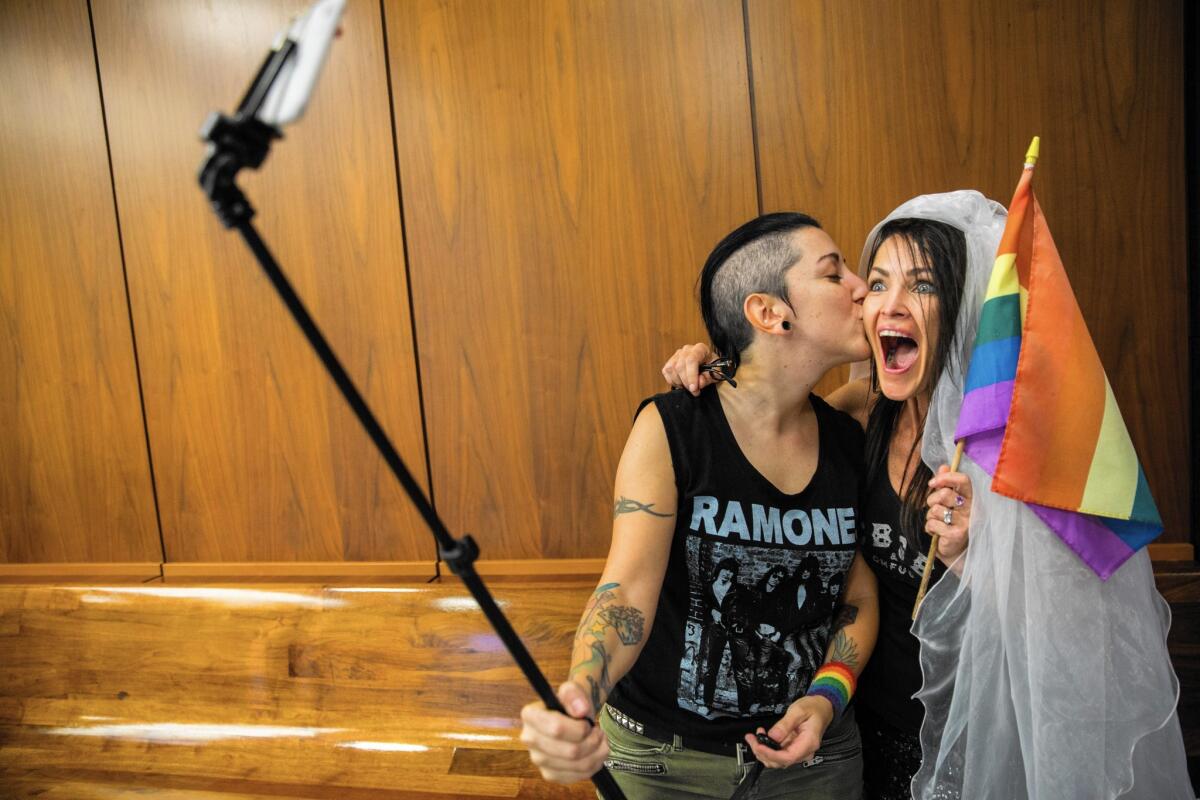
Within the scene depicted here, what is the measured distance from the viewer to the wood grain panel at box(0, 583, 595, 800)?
249 centimetres

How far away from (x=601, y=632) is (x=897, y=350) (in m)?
0.81

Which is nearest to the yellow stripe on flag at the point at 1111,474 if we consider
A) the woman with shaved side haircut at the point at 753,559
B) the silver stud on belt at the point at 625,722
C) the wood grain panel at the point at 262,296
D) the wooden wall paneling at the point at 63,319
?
the woman with shaved side haircut at the point at 753,559

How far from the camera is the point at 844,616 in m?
1.79

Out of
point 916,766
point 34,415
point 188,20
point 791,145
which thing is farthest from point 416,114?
point 916,766

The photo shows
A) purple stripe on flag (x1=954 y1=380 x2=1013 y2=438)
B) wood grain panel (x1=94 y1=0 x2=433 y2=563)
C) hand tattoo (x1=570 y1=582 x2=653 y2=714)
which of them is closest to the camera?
hand tattoo (x1=570 y1=582 x2=653 y2=714)

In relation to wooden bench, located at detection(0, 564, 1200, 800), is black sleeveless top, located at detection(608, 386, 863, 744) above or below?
above

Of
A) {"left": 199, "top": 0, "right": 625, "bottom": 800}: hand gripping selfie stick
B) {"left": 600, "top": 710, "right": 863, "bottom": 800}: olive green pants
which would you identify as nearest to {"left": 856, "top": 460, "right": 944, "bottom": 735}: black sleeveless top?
{"left": 600, "top": 710, "right": 863, "bottom": 800}: olive green pants

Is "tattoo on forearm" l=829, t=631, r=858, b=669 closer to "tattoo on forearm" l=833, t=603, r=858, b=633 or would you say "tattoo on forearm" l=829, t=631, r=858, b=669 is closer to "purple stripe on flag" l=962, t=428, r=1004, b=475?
"tattoo on forearm" l=833, t=603, r=858, b=633

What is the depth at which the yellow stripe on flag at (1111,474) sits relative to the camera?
4.79 feet

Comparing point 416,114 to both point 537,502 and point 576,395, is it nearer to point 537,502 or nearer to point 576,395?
point 576,395

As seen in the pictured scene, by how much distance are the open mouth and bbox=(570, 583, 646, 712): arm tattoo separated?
0.69 metres

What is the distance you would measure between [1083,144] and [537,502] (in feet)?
5.93

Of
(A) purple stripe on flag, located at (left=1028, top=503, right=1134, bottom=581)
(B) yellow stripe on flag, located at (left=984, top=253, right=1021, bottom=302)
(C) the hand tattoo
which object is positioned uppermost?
(B) yellow stripe on flag, located at (left=984, top=253, right=1021, bottom=302)

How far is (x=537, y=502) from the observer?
2730 millimetres
